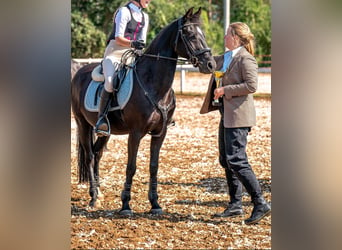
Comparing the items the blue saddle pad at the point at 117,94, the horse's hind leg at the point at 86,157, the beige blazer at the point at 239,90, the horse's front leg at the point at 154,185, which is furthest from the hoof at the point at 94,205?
the beige blazer at the point at 239,90

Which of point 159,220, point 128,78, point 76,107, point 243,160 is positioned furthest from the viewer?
point 76,107

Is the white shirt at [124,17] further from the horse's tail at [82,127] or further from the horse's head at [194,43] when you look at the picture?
the horse's tail at [82,127]

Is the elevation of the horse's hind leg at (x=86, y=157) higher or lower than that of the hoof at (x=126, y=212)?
higher

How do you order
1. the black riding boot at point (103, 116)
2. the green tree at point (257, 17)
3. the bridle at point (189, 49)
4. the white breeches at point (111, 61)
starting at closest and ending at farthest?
the bridle at point (189, 49) → the white breeches at point (111, 61) → the black riding boot at point (103, 116) → the green tree at point (257, 17)

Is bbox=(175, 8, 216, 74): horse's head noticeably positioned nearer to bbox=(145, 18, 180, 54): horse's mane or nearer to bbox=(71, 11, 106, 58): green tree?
bbox=(145, 18, 180, 54): horse's mane

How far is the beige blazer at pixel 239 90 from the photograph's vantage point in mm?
2242

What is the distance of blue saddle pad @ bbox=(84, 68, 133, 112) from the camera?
2.77 m

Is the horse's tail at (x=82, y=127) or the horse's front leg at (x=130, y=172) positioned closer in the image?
the horse's front leg at (x=130, y=172)

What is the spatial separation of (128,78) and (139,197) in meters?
0.55

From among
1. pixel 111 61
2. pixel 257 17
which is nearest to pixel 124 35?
pixel 111 61

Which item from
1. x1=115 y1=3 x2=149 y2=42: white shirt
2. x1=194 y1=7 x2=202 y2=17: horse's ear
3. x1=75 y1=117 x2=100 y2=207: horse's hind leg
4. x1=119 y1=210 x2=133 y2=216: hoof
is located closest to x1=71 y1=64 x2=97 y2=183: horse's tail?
x1=75 y1=117 x2=100 y2=207: horse's hind leg
